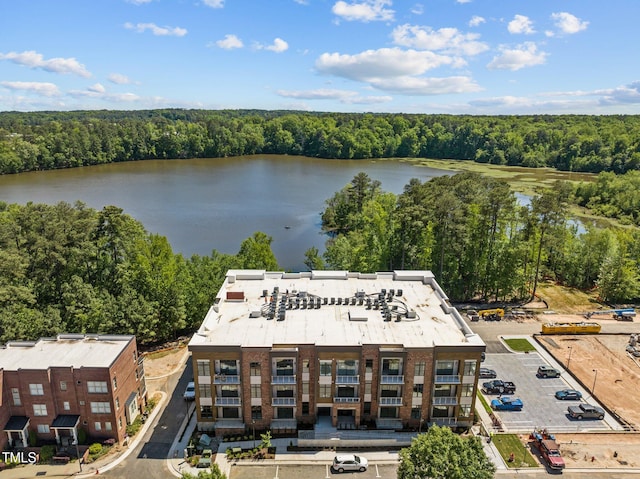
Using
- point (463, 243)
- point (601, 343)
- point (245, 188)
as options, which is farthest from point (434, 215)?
point (245, 188)

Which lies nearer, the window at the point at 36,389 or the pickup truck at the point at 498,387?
the window at the point at 36,389

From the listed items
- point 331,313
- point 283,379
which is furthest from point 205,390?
point 331,313

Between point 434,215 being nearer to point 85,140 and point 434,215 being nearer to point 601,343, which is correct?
point 601,343

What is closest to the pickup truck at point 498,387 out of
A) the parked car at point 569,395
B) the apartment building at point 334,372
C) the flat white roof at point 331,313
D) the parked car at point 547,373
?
the parked car at point 569,395

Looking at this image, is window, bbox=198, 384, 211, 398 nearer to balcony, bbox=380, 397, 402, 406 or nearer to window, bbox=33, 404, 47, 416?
window, bbox=33, 404, 47, 416

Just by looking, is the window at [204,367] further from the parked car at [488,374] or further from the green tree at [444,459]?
the parked car at [488,374]

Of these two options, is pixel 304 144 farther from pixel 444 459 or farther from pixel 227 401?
pixel 444 459
